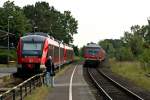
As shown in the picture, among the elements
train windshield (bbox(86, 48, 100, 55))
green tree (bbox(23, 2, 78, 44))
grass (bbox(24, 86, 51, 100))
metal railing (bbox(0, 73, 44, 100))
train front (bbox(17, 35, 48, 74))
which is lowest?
grass (bbox(24, 86, 51, 100))

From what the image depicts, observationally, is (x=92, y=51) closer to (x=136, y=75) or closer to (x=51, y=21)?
(x=136, y=75)

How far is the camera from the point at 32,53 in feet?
134

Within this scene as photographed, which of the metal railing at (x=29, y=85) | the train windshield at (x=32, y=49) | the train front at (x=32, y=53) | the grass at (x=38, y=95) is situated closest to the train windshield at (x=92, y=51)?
the train front at (x=32, y=53)

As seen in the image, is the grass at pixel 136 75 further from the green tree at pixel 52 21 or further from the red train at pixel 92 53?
the green tree at pixel 52 21

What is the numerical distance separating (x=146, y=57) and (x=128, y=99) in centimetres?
3142

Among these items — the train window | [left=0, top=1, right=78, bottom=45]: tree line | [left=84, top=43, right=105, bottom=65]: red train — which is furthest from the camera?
[left=0, top=1, right=78, bottom=45]: tree line

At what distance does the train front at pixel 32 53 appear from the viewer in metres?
40.6

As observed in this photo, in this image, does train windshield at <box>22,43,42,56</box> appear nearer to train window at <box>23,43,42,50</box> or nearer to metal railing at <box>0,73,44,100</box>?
train window at <box>23,43,42,50</box>

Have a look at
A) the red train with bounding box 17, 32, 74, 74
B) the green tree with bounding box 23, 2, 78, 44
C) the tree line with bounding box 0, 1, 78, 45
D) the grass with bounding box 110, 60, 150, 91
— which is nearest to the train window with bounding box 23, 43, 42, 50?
the red train with bounding box 17, 32, 74, 74

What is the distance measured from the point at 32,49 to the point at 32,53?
0.39 metres

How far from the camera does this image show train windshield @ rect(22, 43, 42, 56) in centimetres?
4084

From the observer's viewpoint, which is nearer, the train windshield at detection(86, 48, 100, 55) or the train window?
the train window

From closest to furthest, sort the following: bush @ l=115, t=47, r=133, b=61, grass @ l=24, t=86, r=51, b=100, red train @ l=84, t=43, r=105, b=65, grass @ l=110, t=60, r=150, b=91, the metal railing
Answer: the metal railing, grass @ l=24, t=86, r=51, b=100, grass @ l=110, t=60, r=150, b=91, red train @ l=84, t=43, r=105, b=65, bush @ l=115, t=47, r=133, b=61

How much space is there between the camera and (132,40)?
10181 centimetres
